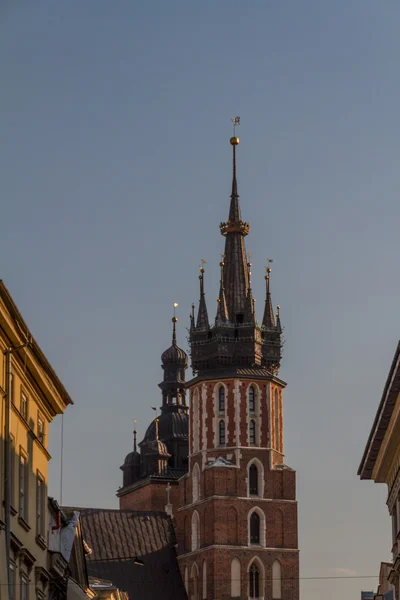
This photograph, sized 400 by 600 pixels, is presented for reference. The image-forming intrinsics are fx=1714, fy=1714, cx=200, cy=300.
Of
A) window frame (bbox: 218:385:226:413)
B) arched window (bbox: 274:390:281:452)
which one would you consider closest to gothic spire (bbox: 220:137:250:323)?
window frame (bbox: 218:385:226:413)

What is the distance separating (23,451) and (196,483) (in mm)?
92425

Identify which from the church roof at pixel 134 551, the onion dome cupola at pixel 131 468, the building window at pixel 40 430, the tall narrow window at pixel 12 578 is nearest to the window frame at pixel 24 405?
the building window at pixel 40 430

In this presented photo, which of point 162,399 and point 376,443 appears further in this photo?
point 162,399

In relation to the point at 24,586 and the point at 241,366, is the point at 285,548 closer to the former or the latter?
the point at 241,366

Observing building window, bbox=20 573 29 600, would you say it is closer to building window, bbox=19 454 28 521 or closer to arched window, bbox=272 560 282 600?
building window, bbox=19 454 28 521

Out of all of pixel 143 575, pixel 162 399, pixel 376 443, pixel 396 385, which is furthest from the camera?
pixel 162 399

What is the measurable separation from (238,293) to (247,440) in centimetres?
1361

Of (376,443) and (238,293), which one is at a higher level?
(238,293)

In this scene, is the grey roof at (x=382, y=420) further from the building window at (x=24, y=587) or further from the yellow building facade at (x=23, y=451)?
the building window at (x=24, y=587)

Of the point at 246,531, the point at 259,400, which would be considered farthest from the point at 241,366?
the point at 246,531

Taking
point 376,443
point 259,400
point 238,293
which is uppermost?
point 238,293

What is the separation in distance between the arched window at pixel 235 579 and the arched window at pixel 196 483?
24.2 feet

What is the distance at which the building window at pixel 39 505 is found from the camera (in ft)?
149

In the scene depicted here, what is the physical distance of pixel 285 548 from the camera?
429 feet
